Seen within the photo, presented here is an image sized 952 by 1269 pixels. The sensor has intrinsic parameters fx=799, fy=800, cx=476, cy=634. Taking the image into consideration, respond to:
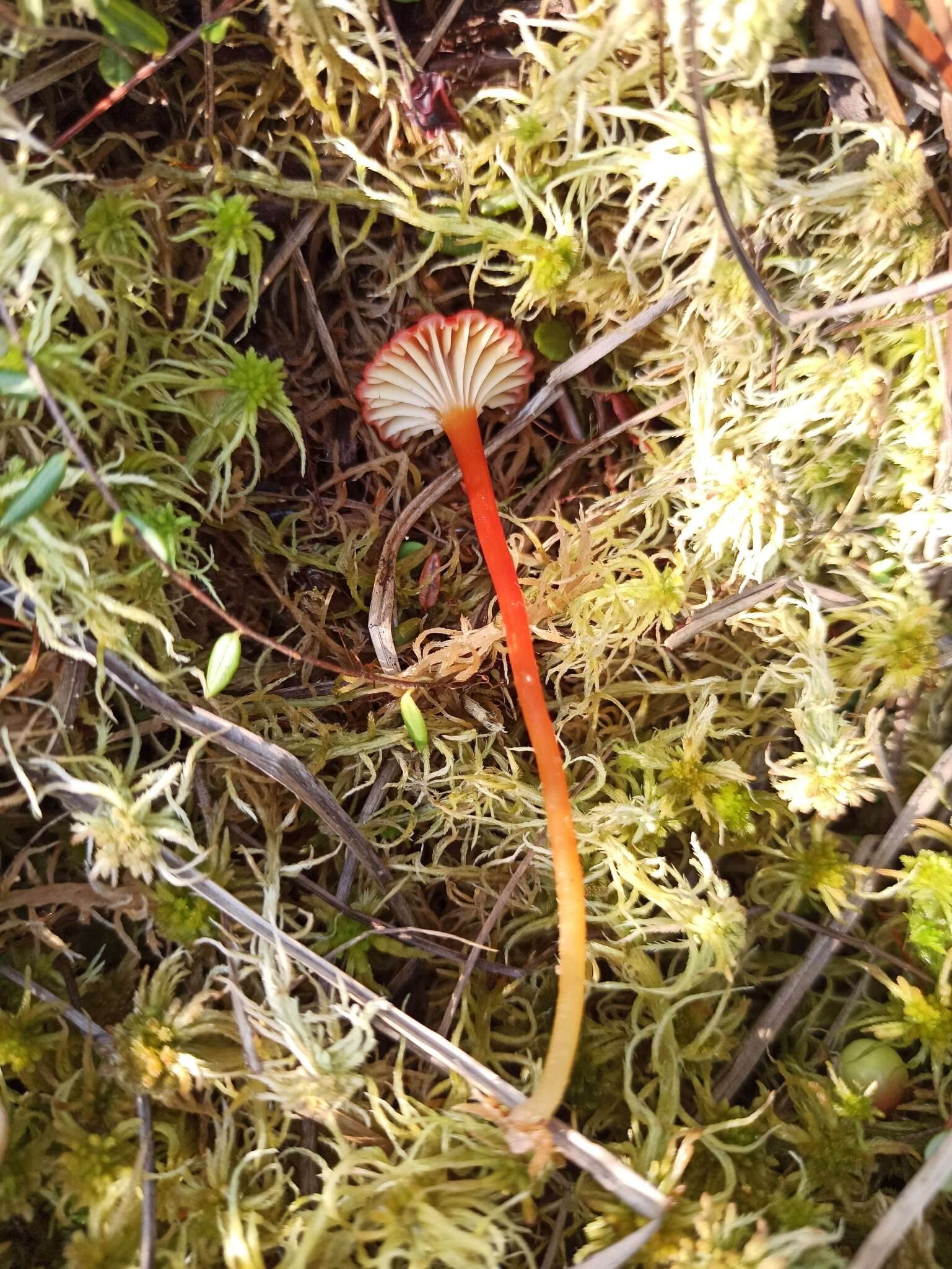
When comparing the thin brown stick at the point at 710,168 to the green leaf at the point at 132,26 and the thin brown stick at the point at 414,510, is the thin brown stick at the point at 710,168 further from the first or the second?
the green leaf at the point at 132,26

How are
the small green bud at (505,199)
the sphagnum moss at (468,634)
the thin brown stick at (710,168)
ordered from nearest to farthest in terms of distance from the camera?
the thin brown stick at (710,168) < the sphagnum moss at (468,634) < the small green bud at (505,199)

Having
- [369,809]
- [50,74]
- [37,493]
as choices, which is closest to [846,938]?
[369,809]

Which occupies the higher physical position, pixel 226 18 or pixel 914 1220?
pixel 226 18

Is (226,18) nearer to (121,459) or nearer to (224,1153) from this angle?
(121,459)

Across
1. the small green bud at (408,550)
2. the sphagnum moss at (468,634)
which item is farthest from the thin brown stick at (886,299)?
the small green bud at (408,550)

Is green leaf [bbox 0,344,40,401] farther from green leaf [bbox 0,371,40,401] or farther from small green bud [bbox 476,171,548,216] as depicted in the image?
small green bud [bbox 476,171,548,216]

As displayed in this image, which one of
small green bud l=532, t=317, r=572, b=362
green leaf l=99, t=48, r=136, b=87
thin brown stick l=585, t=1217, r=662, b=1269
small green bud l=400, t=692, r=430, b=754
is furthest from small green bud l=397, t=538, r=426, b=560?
thin brown stick l=585, t=1217, r=662, b=1269

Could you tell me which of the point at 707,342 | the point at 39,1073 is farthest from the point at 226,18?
the point at 39,1073
